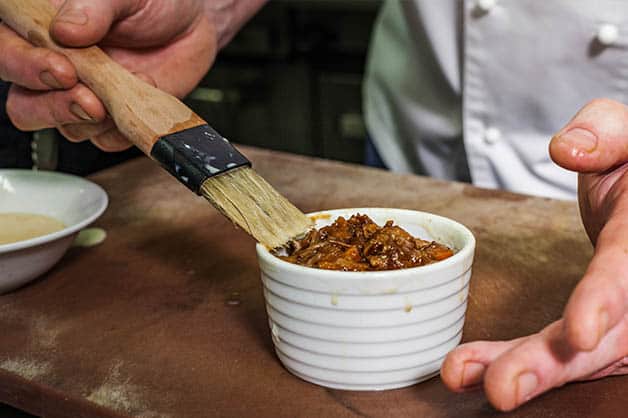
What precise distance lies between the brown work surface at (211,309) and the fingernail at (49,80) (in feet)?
0.87

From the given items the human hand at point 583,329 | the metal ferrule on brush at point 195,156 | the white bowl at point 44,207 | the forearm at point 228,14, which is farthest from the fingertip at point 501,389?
the forearm at point 228,14

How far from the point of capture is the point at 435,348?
875 mm

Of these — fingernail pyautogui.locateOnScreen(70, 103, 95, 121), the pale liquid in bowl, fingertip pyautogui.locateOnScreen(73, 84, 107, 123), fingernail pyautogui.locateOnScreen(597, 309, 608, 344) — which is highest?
fingernail pyautogui.locateOnScreen(597, 309, 608, 344)

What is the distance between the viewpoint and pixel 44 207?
1289mm

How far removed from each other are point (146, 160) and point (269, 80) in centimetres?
158

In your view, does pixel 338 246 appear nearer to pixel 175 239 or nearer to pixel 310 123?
pixel 175 239

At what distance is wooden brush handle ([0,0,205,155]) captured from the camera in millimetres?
1041

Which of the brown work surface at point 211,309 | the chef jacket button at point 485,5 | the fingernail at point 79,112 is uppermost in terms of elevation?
the chef jacket button at point 485,5

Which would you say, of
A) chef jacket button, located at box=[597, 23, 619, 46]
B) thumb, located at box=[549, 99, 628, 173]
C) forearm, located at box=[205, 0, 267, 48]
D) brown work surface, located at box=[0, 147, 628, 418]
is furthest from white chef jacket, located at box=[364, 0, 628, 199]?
thumb, located at box=[549, 99, 628, 173]

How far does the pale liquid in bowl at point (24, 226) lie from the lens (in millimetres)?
1164

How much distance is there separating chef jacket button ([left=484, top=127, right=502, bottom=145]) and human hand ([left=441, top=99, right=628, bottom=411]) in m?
0.61

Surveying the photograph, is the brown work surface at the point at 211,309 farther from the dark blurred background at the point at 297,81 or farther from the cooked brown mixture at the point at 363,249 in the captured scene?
the dark blurred background at the point at 297,81

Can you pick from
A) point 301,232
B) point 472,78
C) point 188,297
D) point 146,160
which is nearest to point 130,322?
point 188,297

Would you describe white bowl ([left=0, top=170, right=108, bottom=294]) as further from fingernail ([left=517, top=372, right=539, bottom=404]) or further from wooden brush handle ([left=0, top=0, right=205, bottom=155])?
fingernail ([left=517, top=372, right=539, bottom=404])
